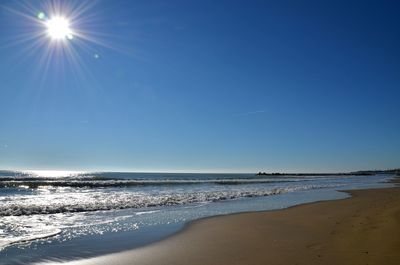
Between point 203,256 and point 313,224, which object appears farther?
point 313,224

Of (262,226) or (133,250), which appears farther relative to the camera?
(262,226)

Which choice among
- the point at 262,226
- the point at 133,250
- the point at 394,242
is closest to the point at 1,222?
the point at 133,250

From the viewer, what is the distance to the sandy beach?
772 centimetres

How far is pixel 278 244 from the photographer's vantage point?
9.34 meters

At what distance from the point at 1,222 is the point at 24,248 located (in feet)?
18.9

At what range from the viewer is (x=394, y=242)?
8820 mm

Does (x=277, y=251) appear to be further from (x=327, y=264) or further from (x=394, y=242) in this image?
(x=394, y=242)

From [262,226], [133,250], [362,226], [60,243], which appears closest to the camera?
[133,250]

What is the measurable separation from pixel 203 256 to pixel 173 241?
7.09ft

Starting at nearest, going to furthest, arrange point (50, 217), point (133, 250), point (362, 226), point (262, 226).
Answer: point (133, 250)
point (362, 226)
point (262, 226)
point (50, 217)

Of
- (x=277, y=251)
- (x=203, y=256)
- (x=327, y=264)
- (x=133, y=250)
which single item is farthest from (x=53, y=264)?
(x=327, y=264)

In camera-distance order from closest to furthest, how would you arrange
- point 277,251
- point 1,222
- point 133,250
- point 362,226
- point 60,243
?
1. point 277,251
2. point 133,250
3. point 60,243
4. point 362,226
5. point 1,222

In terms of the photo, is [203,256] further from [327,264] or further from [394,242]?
[394,242]

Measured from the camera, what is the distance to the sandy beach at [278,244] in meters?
7.72
